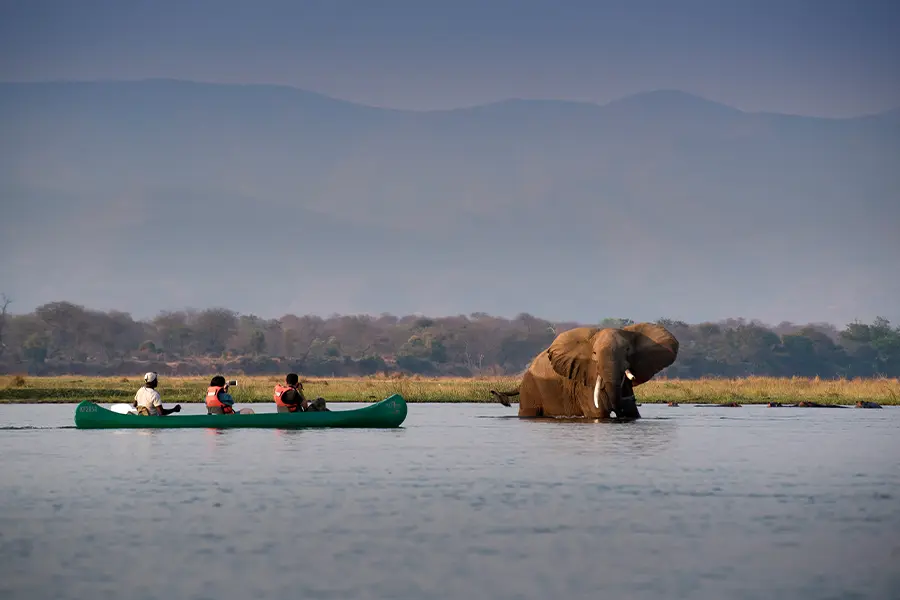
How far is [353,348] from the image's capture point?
557 ft

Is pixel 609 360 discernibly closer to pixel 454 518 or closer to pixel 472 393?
pixel 472 393

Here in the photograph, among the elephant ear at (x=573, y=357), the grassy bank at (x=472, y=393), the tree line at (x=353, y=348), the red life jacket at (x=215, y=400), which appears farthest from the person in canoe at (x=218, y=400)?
the tree line at (x=353, y=348)

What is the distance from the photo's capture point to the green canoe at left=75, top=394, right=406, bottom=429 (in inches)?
1283

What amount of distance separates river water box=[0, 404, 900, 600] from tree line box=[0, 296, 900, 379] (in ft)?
375

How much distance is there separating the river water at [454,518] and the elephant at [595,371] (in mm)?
6977

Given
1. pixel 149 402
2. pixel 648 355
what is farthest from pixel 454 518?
pixel 648 355

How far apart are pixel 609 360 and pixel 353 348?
439 feet

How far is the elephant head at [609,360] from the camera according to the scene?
122 ft

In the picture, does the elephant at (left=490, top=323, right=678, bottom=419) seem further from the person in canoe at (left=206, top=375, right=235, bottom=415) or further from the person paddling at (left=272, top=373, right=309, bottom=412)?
the person in canoe at (left=206, top=375, right=235, bottom=415)

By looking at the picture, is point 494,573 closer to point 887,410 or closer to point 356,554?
point 356,554

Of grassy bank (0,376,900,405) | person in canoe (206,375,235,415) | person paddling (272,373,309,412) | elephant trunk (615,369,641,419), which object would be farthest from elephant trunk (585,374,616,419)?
grassy bank (0,376,900,405)

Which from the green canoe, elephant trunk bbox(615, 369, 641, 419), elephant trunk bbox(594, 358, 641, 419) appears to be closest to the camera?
the green canoe

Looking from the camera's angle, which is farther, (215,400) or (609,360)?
→ (609,360)

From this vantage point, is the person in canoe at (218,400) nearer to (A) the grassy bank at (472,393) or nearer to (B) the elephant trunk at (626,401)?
(B) the elephant trunk at (626,401)
